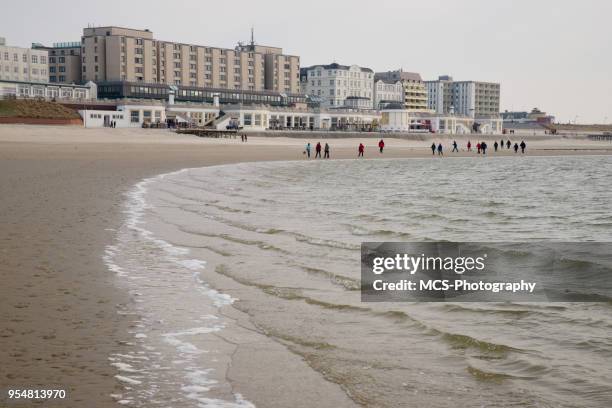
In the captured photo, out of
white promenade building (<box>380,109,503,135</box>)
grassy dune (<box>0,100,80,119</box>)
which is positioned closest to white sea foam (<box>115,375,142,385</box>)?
grassy dune (<box>0,100,80,119</box>)

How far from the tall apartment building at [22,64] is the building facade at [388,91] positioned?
82.1 meters

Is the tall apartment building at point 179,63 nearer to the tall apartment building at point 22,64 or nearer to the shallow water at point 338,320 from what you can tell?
the tall apartment building at point 22,64

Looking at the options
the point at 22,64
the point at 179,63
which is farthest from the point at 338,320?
the point at 179,63

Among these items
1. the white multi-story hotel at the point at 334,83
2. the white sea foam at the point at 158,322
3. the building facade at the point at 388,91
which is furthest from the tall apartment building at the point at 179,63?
the white sea foam at the point at 158,322

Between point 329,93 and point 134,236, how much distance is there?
6130 inches

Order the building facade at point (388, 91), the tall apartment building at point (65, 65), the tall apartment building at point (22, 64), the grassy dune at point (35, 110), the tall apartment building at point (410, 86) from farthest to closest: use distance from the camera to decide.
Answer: the tall apartment building at point (410, 86)
the building facade at point (388, 91)
the tall apartment building at point (65, 65)
the tall apartment building at point (22, 64)
the grassy dune at point (35, 110)

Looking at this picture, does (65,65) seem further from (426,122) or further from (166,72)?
(426,122)

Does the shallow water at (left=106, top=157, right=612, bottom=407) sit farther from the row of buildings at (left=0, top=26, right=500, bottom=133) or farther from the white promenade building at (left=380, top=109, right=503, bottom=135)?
the white promenade building at (left=380, top=109, right=503, bottom=135)

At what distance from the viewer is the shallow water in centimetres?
588

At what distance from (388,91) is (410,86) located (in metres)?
14.7

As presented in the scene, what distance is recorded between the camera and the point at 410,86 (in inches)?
7662

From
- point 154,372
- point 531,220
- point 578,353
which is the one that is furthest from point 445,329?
point 531,220

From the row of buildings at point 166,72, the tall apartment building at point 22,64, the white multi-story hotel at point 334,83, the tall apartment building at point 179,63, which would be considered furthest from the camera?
the white multi-story hotel at point 334,83

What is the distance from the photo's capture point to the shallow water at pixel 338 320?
588 centimetres
